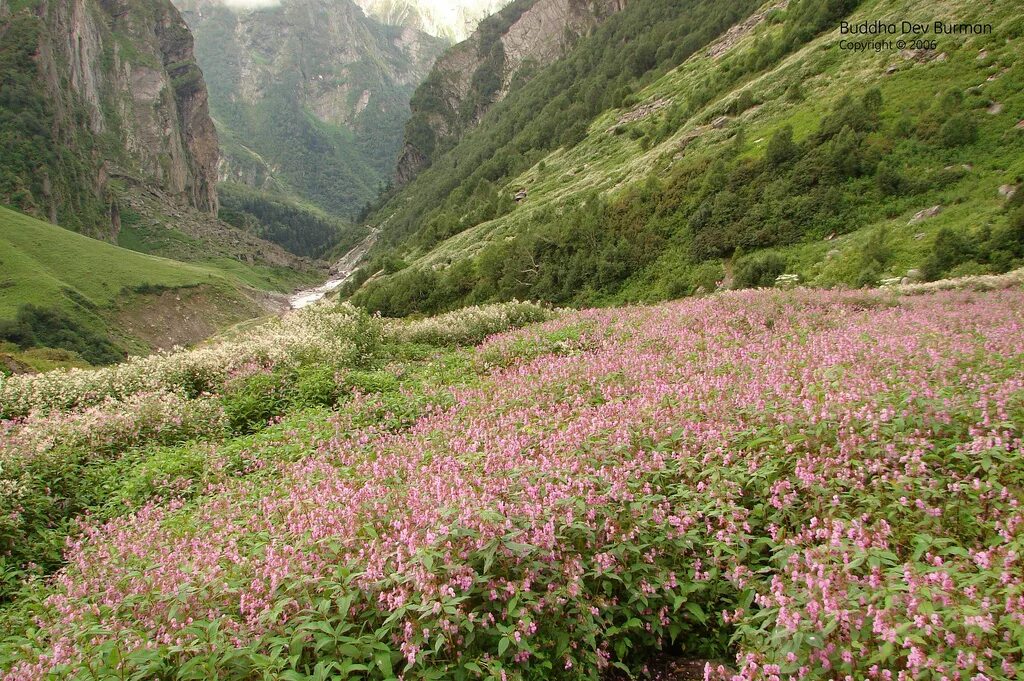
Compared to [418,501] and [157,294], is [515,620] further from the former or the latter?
[157,294]

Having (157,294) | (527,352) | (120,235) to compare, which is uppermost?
(120,235)

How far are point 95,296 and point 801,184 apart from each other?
10314 cm

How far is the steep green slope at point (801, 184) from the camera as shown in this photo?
87.5 feet

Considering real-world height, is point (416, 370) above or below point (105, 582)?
below

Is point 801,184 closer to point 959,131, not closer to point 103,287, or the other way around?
point 959,131

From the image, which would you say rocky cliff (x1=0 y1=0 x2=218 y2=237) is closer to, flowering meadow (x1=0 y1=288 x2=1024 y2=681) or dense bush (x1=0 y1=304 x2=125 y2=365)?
dense bush (x1=0 y1=304 x2=125 y2=365)

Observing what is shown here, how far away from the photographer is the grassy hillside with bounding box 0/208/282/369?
72688 millimetres

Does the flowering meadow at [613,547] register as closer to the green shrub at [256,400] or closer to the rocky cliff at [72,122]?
the green shrub at [256,400]

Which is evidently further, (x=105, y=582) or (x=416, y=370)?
(x=416, y=370)

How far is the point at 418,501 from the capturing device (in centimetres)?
479

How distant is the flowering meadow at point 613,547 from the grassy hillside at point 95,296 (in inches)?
3310

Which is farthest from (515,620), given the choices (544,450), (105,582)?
(105,582)

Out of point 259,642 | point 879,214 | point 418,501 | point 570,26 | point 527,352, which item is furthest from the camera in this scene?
point 570,26

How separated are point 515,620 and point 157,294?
114 meters
